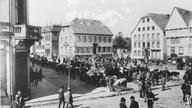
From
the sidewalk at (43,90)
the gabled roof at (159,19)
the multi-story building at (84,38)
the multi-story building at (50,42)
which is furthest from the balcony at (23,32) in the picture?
the multi-story building at (50,42)

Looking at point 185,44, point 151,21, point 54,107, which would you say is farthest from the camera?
point 151,21

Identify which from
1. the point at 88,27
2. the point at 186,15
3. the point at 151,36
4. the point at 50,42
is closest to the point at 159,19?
the point at 151,36

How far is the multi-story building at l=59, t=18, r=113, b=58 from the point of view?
175 feet

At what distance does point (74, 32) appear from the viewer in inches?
2073

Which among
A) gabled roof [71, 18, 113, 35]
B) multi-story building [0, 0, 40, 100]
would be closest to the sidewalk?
multi-story building [0, 0, 40, 100]

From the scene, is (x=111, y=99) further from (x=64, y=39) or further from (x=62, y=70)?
(x=64, y=39)

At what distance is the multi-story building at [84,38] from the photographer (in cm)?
5341

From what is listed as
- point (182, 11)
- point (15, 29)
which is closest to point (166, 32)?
point (182, 11)

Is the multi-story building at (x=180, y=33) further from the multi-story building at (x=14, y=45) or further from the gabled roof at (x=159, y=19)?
the multi-story building at (x=14, y=45)

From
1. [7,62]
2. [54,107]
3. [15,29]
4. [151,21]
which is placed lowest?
[54,107]

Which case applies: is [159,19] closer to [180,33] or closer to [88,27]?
[180,33]

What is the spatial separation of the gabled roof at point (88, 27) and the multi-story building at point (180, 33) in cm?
1644

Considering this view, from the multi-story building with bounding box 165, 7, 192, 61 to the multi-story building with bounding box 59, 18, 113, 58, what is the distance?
53.0ft

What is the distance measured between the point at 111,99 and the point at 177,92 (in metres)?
6.06
